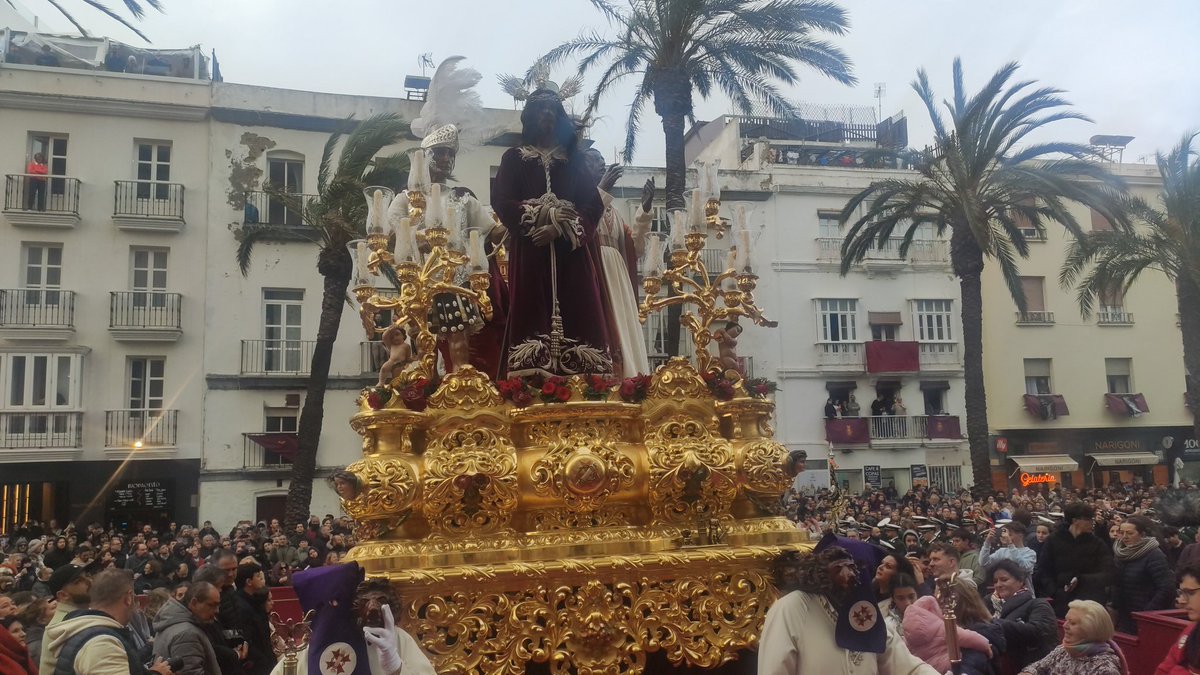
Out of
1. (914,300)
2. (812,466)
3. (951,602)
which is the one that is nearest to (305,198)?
(812,466)

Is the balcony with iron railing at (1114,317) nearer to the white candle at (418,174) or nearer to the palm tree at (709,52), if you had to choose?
the palm tree at (709,52)

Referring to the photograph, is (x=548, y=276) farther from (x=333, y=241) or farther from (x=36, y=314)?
(x=36, y=314)

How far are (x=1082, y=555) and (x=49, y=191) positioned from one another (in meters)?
29.2

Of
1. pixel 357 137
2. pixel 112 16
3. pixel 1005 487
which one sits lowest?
pixel 1005 487

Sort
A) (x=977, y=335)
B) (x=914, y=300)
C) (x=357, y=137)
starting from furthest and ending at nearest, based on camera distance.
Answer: (x=914, y=300) < (x=977, y=335) < (x=357, y=137)

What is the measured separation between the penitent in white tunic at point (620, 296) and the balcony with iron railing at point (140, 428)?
2404cm

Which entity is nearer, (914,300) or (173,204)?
(173,204)

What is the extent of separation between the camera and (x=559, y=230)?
23.0 feet

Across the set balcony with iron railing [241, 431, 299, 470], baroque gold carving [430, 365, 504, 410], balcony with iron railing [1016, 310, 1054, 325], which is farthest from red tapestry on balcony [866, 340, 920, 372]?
baroque gold carving [430, 365, 504, 410]

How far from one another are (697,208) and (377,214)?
90.9 inches

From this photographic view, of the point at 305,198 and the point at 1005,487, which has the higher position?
the point at 305,198

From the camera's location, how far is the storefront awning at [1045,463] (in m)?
37.0

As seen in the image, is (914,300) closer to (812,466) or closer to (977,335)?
(812,466)

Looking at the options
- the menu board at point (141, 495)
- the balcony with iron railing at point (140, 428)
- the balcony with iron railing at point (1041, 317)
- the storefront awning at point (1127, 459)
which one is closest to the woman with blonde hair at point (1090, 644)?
the balcony with iron railing at point (140, 428)
